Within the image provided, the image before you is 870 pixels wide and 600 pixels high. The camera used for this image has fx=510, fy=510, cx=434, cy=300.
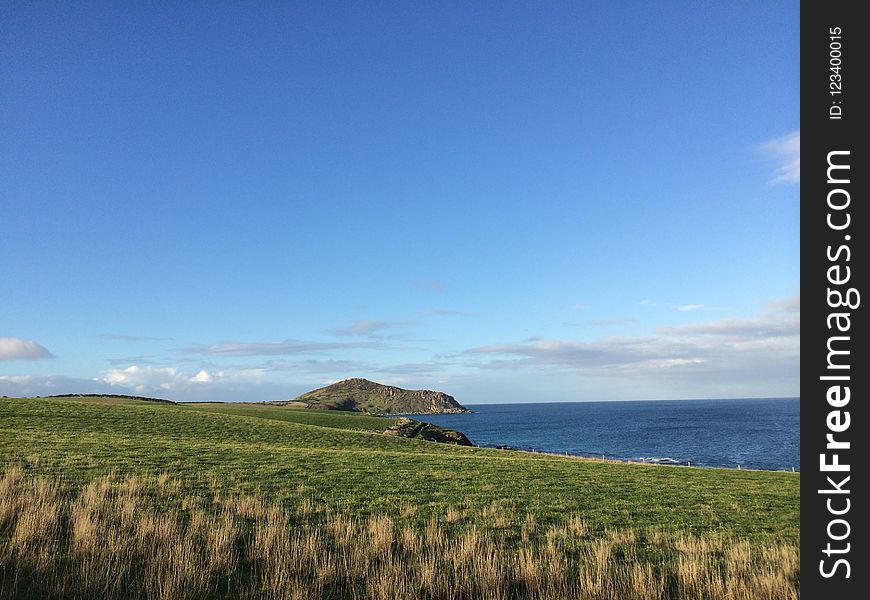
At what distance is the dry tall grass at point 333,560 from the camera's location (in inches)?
372

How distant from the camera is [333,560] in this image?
1116 cm

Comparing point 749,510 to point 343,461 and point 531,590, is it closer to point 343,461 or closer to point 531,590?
point 531,590

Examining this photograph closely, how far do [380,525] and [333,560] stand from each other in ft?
8.10

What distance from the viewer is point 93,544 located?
1095 centimetres

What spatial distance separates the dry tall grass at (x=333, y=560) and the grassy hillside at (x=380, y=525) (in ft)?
0.19
